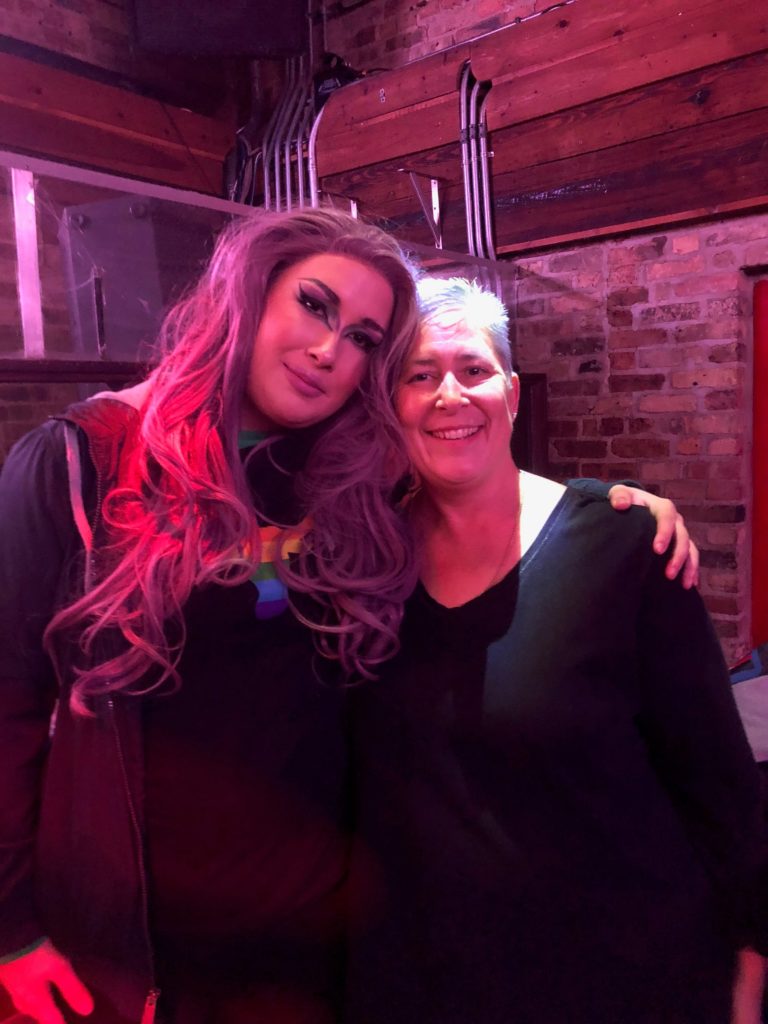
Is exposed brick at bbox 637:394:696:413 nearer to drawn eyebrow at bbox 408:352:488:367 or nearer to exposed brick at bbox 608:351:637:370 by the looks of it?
exposed brick at bbox 608:351:637:370

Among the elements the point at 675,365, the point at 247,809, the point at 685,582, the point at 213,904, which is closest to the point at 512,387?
the point at 685,582

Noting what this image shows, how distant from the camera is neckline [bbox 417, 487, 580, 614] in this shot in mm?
1050

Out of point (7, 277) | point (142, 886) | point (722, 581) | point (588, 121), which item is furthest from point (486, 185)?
point (142, 886)

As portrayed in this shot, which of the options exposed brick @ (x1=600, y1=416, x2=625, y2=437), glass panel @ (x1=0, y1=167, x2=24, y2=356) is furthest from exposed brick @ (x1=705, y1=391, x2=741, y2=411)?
glass panel @ (x1=0, y1=167, x2=24, y2=356)

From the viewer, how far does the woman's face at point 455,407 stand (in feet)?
3.59

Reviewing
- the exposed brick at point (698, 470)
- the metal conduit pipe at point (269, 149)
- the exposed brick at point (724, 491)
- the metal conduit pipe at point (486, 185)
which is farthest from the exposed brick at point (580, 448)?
the metal conduit pipe at point (269, 149)

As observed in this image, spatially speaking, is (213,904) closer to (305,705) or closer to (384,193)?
(305,705)

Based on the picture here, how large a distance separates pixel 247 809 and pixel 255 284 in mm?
718

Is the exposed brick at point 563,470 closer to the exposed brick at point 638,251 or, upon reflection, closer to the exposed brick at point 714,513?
the exposed brick at point 714,513

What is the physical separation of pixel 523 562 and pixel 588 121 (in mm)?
2574

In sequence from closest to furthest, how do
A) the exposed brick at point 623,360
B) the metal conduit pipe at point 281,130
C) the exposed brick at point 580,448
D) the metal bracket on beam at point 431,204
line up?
the exposed brick at point 623,360 → the exposed brick at point 580,448 → the metal bracket on beam at point 431,204 → the metal conduit pipe at point 281,130

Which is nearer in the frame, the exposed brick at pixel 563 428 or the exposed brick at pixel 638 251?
the exposed brick at pixel 638 251

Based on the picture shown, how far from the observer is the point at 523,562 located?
1.07 m

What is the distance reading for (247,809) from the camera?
98cm
